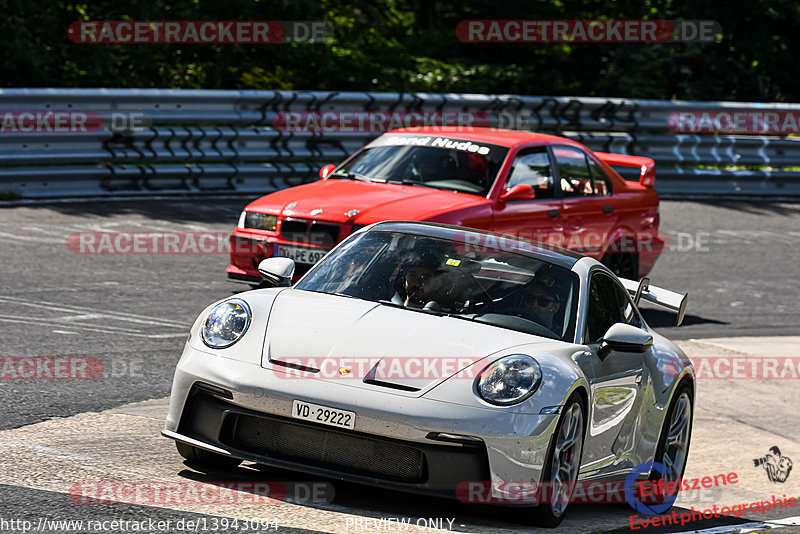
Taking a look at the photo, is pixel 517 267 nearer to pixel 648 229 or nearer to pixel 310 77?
pixel 648 229

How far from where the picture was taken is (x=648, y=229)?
524 inches

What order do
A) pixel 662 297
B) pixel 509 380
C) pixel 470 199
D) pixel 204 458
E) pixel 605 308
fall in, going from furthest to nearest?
pixel 470 199 < pixel 662 297 < pixel 605 308 < pixel 204 458 < pixel 509 380

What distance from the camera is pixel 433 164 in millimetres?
11680

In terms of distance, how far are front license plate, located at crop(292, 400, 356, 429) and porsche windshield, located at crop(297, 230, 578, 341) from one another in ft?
3.37

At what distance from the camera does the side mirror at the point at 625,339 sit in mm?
6266

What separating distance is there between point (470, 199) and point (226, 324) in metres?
5.35

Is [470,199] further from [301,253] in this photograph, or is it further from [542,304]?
[542,304]

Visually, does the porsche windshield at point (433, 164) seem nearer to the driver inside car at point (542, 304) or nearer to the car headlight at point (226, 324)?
the driver inside car at point (542, 304)

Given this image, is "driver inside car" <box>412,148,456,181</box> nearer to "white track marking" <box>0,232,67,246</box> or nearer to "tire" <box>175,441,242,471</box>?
"white track marking" <box>0,232,67,246</box>

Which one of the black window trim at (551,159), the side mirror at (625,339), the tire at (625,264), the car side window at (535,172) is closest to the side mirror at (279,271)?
the side mirror at (625,339)

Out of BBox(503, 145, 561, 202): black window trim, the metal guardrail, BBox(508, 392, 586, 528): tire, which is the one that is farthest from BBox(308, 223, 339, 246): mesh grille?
the metal guardrail

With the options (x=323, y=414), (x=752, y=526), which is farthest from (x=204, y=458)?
(x=752, y=526)

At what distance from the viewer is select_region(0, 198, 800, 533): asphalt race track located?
18.2ft

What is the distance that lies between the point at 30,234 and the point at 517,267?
292 inches
